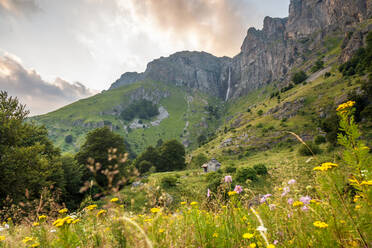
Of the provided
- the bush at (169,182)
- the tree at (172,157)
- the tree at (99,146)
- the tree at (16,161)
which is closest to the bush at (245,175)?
the bush at (169,182)

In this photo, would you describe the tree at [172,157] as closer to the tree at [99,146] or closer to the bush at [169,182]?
the tree at [99,146]

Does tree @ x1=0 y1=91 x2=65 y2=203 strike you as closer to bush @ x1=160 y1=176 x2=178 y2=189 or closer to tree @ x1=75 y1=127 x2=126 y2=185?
tree @ x1=75 y1=127 x2=126 y2=185

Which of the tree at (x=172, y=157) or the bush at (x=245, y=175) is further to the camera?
the tree at (x=172, y=157)

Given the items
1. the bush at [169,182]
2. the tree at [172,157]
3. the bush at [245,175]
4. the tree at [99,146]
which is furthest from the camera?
the tree at [172,157]

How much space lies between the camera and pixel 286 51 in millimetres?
169500

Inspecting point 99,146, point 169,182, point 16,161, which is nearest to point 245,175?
point 169,182

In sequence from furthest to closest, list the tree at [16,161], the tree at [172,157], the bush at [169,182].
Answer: the tree at [172,157] → the bush at [169,182] → the tree at [16,161]

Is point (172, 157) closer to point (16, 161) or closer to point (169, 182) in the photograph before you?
point (169, 182)

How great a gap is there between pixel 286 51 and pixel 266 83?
34.4 metres

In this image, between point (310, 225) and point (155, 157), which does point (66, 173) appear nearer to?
point (310, 225)

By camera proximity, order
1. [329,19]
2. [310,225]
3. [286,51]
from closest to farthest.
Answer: [310,225] → [329,19] → [286,51]

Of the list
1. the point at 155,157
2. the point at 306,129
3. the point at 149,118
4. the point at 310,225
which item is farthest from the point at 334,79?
the point at 149,118

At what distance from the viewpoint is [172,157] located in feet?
190

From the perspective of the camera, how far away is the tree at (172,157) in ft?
189
